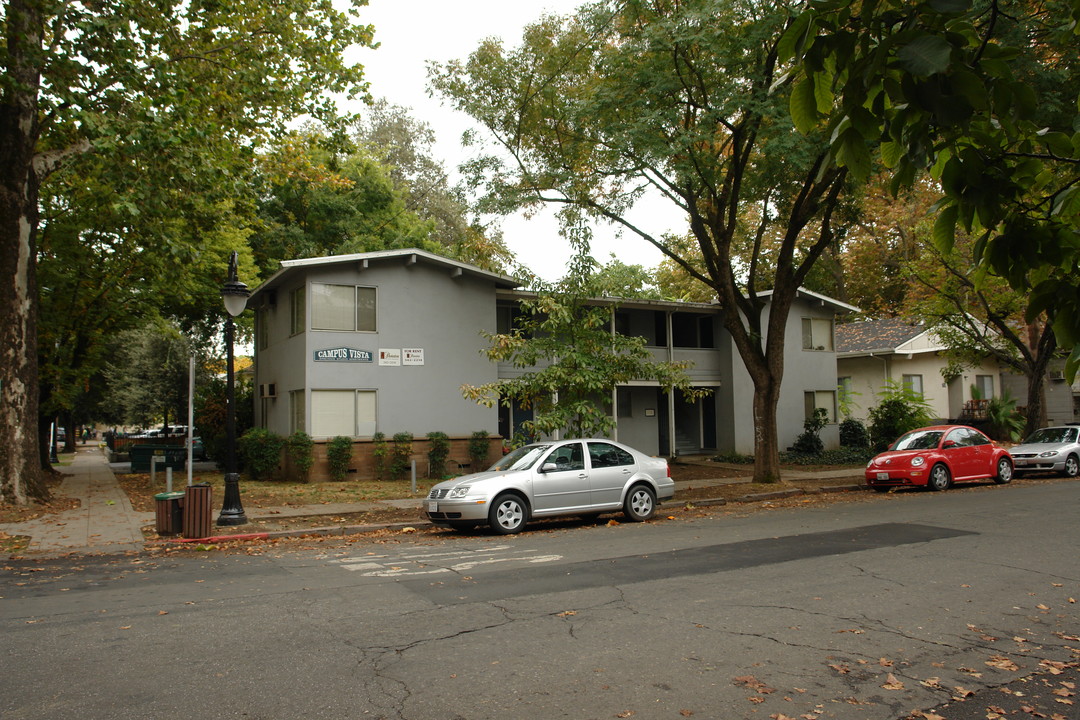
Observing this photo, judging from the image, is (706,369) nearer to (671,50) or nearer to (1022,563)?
(671,50)

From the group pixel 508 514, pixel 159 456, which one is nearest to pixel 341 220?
pixel 159 456

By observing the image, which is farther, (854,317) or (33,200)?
(854,317)

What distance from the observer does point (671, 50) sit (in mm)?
16500

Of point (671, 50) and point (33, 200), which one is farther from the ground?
point (671, 50)

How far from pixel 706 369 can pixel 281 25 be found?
18229mm

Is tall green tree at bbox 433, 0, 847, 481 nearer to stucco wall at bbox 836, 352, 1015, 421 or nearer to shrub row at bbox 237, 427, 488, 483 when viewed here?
shrub row at bbox 237, 427, 488, 483

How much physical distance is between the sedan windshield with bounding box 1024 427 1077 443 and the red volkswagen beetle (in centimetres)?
420

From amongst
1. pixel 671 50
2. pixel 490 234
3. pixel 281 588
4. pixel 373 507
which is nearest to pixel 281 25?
pixel 671 50

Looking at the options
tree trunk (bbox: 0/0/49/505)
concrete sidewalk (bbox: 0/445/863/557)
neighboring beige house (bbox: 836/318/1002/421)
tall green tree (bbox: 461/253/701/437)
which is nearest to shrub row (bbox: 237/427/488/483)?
concrete sidewalk (bbox: 0/445/863/557)

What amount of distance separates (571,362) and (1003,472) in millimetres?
11977

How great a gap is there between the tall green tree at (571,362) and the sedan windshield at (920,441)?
5.73m

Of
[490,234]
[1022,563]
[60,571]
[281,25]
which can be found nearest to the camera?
[1022,563]

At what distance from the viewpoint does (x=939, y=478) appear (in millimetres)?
18625

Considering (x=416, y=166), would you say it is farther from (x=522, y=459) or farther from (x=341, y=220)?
(x=522, y=459)
